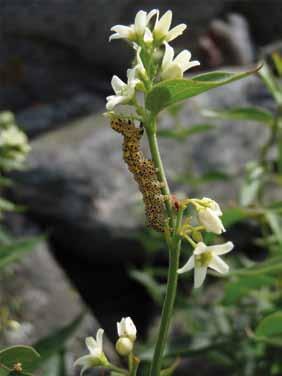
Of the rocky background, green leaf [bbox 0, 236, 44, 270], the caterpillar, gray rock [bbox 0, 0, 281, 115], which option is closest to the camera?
the caterpillar

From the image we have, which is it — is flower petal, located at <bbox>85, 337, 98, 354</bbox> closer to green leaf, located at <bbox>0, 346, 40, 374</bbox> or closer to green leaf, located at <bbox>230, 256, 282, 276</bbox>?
green leaf, located at <bbox>0, 346, 40, 374</bbox>

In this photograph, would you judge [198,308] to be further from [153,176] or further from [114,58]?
[114,58]

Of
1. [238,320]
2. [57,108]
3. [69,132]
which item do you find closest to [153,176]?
[238,320]

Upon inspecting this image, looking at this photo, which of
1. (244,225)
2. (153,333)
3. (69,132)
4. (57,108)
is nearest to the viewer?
(153,333)

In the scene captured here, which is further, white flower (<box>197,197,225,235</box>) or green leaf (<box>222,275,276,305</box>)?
green leaf (<box>222,275,276,305</box>)

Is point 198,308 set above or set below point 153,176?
below

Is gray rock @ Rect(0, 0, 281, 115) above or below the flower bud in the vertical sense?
above

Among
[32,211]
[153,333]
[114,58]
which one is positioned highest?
[114,58]

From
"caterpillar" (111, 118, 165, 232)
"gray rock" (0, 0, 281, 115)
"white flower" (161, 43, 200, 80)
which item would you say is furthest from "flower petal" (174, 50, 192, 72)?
"gray rock" (0, 0, 281, 115)
